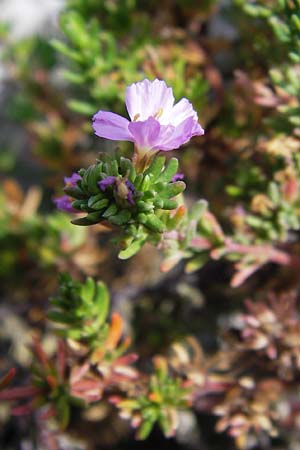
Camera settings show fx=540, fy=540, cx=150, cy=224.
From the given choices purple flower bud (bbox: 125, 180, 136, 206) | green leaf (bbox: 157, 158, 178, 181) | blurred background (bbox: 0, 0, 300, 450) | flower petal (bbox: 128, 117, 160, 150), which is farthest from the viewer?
blurred background (bbox: 0, 0, 300, 450)

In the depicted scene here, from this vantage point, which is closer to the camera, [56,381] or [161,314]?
[56,381]

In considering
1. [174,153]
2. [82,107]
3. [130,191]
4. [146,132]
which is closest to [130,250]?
[130,191]

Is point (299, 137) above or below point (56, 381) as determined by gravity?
above

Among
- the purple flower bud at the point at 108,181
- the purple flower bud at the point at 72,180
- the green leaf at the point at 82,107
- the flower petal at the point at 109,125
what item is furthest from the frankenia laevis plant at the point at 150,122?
the green leaf at the point at 82,107

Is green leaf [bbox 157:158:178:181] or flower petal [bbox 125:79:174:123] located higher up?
flower petal [bbox 125:79:174:123]

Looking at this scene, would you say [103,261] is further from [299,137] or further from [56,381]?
[299,137]

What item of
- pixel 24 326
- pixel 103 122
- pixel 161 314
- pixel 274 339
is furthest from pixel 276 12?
pixel 24 326

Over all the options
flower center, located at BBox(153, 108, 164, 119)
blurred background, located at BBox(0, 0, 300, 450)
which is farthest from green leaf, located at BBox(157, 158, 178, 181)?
blurred background, located at BBox(0, 0, 300, 450)

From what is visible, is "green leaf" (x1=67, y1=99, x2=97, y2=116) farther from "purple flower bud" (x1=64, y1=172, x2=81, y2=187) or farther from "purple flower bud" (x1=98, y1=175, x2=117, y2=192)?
"purple flower bud" (x1=98, y1=175, x2=117, y2=192)
